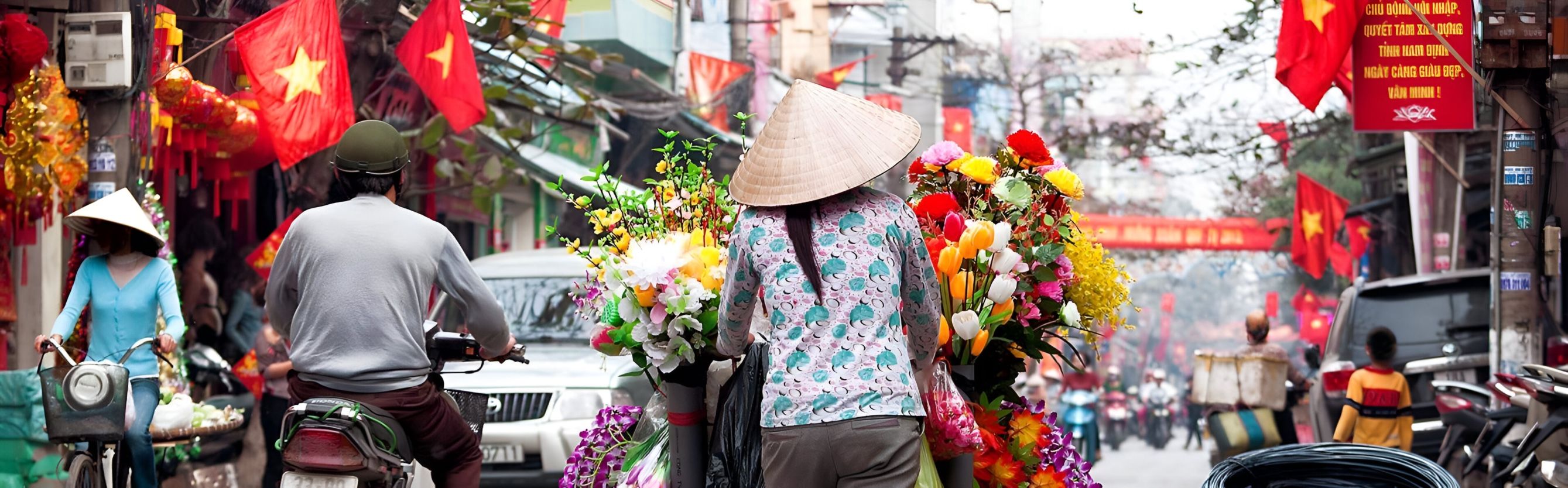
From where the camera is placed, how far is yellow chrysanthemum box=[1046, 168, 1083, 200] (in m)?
5.34

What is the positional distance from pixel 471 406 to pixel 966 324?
1694 millimetres

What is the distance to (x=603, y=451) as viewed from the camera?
219 inches

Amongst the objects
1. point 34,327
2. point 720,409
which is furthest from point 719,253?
point 34,327

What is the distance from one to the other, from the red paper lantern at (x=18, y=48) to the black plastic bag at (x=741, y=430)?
15.6 ft

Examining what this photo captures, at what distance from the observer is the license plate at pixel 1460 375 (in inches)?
412

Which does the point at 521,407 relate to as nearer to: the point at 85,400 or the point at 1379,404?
the point at 85,400

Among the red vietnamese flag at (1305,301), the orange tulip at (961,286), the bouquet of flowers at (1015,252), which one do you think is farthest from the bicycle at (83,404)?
the red vietnamese flag at (1305,301)

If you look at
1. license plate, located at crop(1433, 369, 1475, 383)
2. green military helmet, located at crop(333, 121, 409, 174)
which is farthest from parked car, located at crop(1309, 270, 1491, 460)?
green military helmet, located at crop(333, 121, 409, 174)

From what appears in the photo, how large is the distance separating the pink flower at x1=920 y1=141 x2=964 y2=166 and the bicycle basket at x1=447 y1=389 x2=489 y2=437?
1.68 metres

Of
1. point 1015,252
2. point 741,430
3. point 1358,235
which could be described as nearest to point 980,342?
point 1015,252

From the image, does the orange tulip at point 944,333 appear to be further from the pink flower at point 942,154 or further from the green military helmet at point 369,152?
the green military helmet at point 369,152

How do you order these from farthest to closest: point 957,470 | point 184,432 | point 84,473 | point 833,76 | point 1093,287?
point 833,76 < point 184,432 < point 84,473 < point 1093,287 < point 957,470

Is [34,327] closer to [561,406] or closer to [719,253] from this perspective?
[561,406]

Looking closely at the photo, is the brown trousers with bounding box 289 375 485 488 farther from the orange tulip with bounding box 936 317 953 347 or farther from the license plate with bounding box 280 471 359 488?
the orange tulip with bounding box 936 317 953 347
